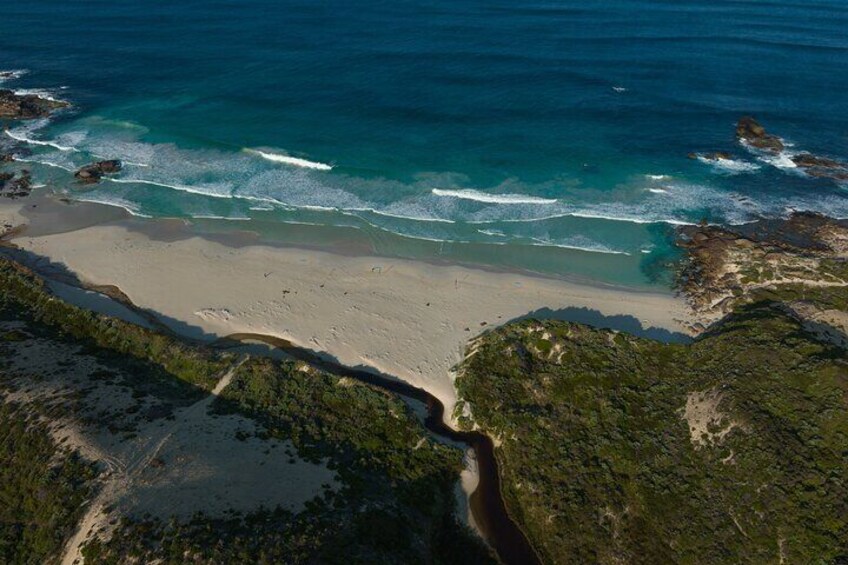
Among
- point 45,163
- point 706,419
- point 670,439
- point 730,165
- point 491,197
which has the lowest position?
point 670,439

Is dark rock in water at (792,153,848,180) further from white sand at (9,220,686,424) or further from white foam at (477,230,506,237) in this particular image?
white foam at (477,230,506,237)

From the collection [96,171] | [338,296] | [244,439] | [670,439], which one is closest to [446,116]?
[338,296]

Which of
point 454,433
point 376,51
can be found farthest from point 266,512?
point 376,51

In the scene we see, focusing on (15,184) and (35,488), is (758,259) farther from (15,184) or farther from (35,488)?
(15,184)

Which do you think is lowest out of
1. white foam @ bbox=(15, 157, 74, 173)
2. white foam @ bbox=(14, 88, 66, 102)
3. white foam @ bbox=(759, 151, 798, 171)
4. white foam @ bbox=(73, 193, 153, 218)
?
Result: white foam @ bbox=(73, 193, 153, 218)

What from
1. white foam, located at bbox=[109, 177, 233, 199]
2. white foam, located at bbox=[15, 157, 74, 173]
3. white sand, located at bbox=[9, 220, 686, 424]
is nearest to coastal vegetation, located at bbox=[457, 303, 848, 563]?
white sand, located at bbox=[9, 220, 686, 424]
